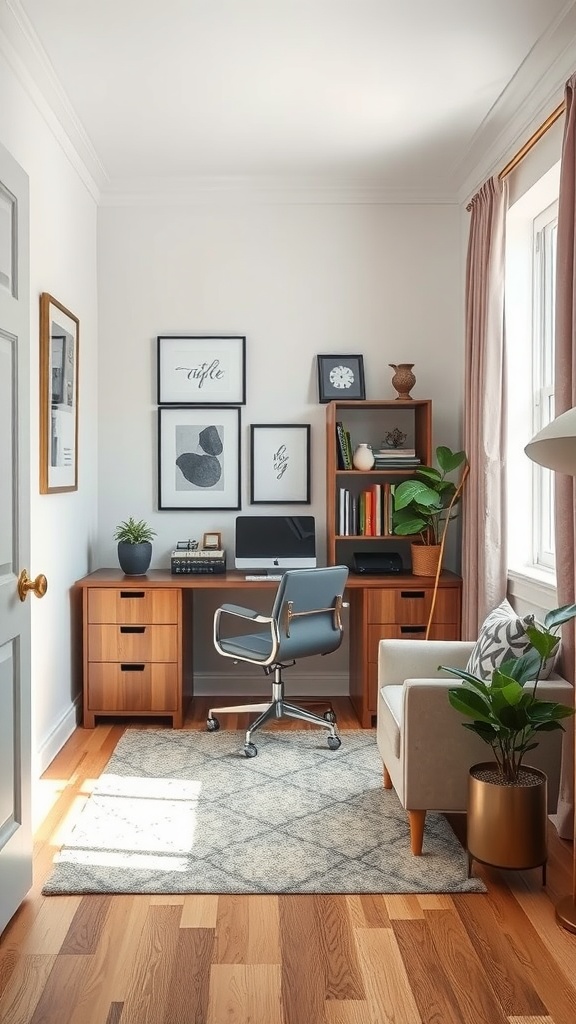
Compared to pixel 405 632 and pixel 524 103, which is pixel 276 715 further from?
pixel 524 103

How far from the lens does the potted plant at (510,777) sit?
98.0 inches

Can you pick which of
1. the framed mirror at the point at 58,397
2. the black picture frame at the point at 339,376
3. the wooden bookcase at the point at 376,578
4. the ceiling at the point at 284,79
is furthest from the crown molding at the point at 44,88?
the wooden bookcase at the point at 376,578

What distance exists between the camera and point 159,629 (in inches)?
168

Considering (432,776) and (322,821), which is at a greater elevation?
(432,776)

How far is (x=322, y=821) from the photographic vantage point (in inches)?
120

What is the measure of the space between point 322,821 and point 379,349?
8.91 ft

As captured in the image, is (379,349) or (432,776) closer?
(432,776)

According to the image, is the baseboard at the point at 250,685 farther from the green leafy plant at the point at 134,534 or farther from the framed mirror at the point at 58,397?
the framed mirror at the point at 58,397

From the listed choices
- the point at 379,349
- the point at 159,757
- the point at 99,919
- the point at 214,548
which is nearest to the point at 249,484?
the point at 214,548

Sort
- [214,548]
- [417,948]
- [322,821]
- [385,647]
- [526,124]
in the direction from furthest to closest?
[214,548], [526,124], [385,647], [322,821], [417,948]

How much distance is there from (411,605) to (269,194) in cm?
238

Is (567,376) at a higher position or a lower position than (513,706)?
higher

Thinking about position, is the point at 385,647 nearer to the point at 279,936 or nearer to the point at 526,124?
the point at 279,936

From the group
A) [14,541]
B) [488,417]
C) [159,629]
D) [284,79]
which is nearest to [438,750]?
[14,541]
